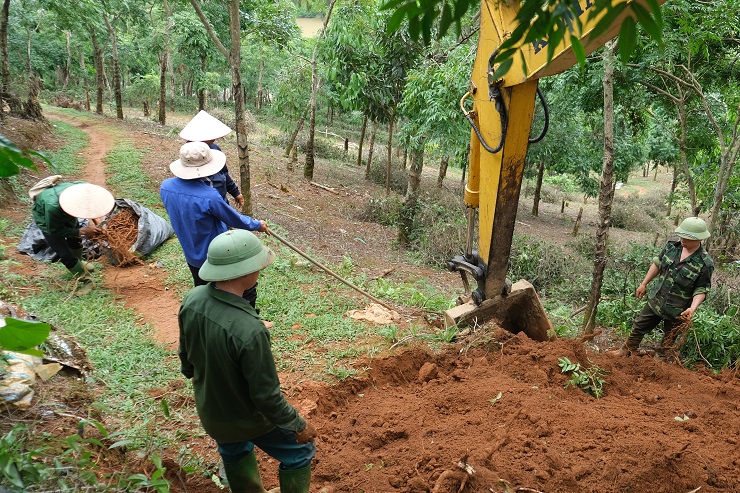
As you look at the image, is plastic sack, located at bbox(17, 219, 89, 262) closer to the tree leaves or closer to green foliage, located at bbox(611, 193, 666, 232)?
the tree leaves

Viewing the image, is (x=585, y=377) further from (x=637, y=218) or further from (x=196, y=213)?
(x=637, y=218)

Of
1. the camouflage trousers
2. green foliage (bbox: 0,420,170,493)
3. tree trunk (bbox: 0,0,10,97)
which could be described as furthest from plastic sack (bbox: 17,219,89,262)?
tree trunk (bbox: 0,0,10,97)

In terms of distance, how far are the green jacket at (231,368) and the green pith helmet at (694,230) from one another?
408 cm

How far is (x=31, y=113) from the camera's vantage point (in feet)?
42.1

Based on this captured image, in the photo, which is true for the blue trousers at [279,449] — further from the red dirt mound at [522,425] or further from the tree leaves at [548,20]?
the tree leaves at [548,20]

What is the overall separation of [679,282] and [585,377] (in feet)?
5.46

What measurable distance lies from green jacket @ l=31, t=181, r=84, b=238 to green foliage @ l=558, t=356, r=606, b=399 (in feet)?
17.3

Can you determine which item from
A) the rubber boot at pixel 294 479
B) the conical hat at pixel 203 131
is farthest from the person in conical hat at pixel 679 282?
the conical hat at pixel 203 131

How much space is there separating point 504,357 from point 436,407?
0.89 metres

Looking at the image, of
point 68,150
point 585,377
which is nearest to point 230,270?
point 585,377

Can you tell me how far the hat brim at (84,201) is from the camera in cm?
527

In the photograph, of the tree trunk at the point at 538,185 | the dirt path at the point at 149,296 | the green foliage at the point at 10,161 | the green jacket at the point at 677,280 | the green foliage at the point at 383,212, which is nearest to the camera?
the green foliage at the point at 10,161

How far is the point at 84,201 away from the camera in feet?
17.6

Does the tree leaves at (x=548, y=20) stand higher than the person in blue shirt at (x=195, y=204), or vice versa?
the tree leaves at (x=548, y=20)
